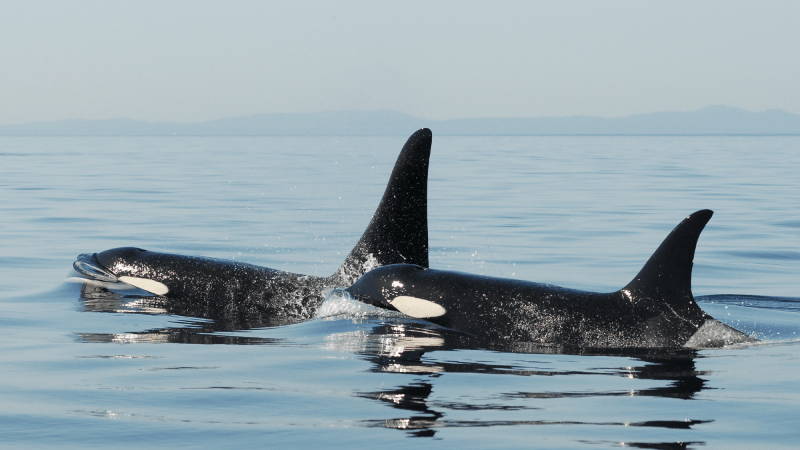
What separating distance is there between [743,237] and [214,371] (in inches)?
510

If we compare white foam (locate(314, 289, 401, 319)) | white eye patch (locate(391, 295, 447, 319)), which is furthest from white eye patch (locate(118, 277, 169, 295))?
white eye patch (locate(391, 295, 447, 319))

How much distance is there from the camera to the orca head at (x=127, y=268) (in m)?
10.1

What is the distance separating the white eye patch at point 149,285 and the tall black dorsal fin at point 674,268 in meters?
5.07

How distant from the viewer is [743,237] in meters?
17.0

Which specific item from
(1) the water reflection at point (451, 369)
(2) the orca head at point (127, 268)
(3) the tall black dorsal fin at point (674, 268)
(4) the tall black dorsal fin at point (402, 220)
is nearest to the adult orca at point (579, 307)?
(3) the tall black dorsal fin at point (674, 268)

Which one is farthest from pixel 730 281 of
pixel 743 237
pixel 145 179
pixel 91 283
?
pixel 145 179

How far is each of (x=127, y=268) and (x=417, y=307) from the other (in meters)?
3.88

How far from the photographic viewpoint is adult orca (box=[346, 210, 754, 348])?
23.8ft

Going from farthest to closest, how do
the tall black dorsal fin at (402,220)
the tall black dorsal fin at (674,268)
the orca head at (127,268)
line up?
the orca head at (127,268)
the tall black dorsal fin at (402,220)
the tall black dorsal fin at (674,268)

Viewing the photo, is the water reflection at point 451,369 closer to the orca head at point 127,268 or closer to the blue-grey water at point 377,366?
the blue-grey water at point 377,366

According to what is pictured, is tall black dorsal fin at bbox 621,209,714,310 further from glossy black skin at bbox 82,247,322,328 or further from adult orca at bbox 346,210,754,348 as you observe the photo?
glossy black skin at bbox 82,247,322,328

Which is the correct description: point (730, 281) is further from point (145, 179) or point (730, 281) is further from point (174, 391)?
point (145, 179)

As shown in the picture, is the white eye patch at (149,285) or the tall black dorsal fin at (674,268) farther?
the white eye patch at (149,285)

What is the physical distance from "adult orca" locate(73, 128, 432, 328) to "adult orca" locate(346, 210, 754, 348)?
4.00 ft
